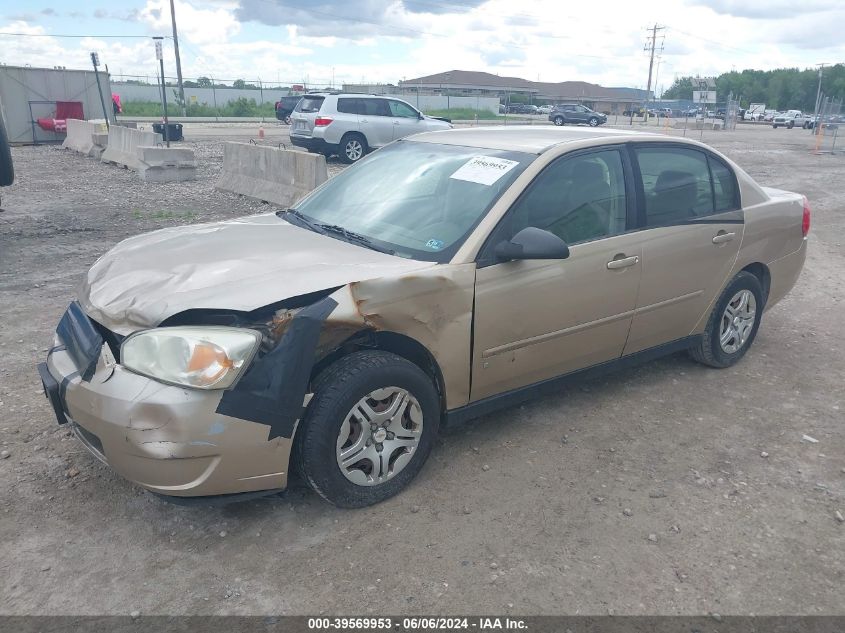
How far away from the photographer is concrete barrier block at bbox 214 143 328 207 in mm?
10453

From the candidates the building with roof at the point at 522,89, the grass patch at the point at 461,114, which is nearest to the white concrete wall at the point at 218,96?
the grass patch at the point at 461,114

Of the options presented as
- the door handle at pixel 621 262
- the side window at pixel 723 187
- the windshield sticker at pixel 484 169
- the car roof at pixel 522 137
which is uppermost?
the car roof at pixel 522 137

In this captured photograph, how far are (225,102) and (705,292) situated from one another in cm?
5637

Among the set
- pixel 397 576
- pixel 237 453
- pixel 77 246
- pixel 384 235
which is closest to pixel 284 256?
pixel 384 235

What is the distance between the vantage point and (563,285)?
12.4 ft

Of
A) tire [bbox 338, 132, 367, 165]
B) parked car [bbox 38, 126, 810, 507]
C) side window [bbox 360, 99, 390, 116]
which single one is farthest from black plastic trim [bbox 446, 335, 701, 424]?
side window [bbox 360, 99, 390, 116]

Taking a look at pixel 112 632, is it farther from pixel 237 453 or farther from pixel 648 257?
pixel 648 257

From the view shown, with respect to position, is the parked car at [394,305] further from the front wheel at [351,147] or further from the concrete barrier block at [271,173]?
the front wheel at [351,147]

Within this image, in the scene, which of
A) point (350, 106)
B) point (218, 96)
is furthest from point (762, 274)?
point (218, 96)

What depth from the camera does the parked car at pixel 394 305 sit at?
9.26ft

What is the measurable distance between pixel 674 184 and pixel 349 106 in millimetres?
14275

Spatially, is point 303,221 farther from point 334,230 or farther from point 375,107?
point 375,107

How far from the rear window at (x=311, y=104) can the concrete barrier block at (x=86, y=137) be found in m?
5.39

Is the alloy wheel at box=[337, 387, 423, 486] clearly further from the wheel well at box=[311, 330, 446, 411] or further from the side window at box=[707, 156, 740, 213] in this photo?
the side window at box=[707, 156, 740, 213]
